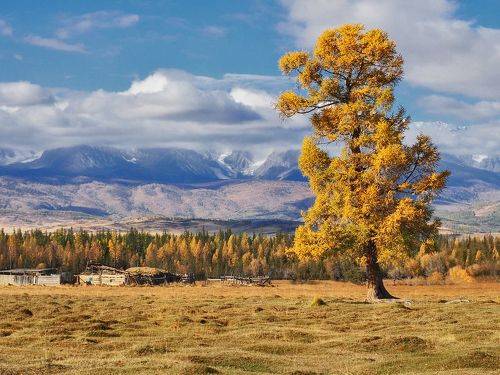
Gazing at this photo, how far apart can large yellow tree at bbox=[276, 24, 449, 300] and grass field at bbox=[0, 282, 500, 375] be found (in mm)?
4583

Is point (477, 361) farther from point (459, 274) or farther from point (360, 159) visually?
point (459, 274)

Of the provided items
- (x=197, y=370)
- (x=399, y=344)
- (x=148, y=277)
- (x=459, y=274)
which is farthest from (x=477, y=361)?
(x=459, y=274)

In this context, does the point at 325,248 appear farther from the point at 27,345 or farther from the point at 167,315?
the point at 27,345

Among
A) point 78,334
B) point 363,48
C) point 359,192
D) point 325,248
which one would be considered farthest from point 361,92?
point 78,334

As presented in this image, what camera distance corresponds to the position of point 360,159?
51.8 meters

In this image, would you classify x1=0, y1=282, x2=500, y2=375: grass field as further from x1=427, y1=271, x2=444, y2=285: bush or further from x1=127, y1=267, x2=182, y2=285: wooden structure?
x1=427, y1=271, x2=444, y2=285: bush

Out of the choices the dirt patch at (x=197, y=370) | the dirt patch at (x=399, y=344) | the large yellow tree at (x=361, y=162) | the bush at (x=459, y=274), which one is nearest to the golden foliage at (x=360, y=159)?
the large yellow tree at (x=361, y=162)

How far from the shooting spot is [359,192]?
51469mm

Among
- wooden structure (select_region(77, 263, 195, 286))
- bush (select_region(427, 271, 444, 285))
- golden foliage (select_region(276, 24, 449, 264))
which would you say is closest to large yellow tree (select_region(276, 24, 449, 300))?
golden foliage (select_region(276, 24, 449, 264))

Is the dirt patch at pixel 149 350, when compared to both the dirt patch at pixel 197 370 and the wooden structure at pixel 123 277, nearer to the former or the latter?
the dirt patch at pixel 197 370

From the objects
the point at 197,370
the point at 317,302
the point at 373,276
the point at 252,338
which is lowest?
the point at 252,338

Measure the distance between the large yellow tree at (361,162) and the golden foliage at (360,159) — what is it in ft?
0.24

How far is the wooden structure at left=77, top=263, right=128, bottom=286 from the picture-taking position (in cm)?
12950

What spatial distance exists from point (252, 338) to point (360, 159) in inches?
850
